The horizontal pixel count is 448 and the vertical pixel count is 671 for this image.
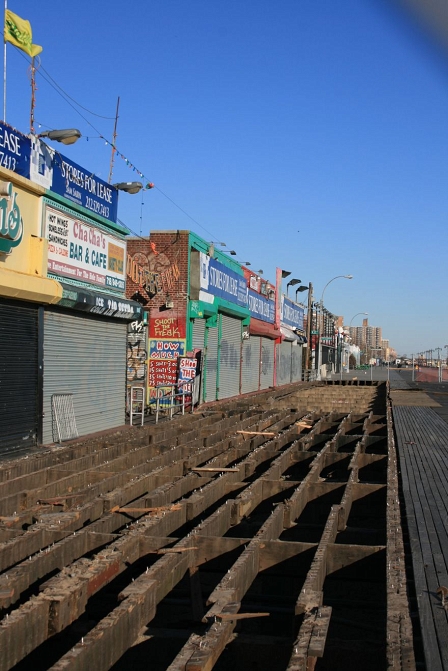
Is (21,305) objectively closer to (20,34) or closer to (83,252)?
(83,252)

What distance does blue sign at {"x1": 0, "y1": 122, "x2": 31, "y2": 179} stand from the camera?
14109 mm

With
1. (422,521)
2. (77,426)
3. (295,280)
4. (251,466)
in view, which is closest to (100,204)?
(77,426)

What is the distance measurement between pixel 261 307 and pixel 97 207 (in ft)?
81.2

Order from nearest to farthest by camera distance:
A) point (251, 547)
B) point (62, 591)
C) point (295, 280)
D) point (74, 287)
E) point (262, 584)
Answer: point (62, 591) < point (251, 547) < point (262, 584) < point (74, 287) < point (295, 280)

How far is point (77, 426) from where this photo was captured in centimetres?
1739

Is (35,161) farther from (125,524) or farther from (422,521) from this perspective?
(422,521)

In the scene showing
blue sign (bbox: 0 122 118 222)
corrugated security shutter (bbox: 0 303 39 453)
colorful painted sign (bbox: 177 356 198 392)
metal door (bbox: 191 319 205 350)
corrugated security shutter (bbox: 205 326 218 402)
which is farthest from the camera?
corrugated security shutter (bbox: 205 326 218 402)

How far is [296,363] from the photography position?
61062mm

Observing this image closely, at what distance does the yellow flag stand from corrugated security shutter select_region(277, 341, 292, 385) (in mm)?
34898

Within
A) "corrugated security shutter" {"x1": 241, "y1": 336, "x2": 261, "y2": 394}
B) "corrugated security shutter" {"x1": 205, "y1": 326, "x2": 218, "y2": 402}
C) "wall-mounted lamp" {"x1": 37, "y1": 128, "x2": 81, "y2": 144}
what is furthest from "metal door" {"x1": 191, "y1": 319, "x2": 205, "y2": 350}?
"wall-mounted lamp" {"x1": 37, "y1": 128, "x2": 81, "y2": 144}

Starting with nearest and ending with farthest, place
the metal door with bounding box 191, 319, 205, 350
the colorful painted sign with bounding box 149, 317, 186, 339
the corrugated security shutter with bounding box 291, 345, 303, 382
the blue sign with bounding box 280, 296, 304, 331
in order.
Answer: the colorful painted sign with bounding box 149, 317, 186, 339 → the metal door with bounding box 191, 319, 205, 350 → the blue sign with bounding box 280, 296, 304, 331 → the corrugated security shutter with bounding box 291, 345, 303, 382

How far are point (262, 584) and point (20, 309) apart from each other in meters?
8.13

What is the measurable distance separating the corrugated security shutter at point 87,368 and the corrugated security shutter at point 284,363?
30.5 m

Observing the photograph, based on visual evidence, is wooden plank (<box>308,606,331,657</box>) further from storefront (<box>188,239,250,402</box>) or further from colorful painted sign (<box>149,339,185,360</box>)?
storefront (<box>188,239,250,402</box>)
